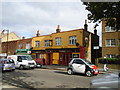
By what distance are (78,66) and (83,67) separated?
504 mm

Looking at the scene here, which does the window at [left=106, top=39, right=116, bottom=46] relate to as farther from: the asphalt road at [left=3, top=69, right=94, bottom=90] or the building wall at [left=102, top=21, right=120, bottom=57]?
the asphalt road at [left=3, top=69, right=94, bottom=90]

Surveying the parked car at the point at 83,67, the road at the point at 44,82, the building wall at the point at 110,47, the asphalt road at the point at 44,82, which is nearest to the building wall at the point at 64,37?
the building wall at the point at 110,47

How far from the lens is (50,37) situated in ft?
93.2

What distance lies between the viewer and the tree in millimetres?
7614

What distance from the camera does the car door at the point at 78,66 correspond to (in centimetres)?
1255

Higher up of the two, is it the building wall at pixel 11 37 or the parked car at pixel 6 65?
the building wall at pixel 11 37

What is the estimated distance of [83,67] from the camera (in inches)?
492

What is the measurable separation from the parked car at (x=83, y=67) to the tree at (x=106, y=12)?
4.63 metres

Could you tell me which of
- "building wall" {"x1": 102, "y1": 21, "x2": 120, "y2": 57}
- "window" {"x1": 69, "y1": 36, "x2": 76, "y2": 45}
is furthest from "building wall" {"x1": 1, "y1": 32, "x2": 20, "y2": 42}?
"building wall" {"x1": 102, "y1": 21, "x2": 120, "y2": 57}

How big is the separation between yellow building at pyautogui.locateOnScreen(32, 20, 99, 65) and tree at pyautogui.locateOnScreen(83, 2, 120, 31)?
1433 cm

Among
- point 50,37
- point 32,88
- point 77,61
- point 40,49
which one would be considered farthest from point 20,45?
point 32,88

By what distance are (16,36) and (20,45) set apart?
726 inches

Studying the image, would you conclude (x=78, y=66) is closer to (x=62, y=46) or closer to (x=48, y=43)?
(x=62, y=46)

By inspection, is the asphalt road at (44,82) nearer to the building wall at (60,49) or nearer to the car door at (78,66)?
the car door at (78,66)
